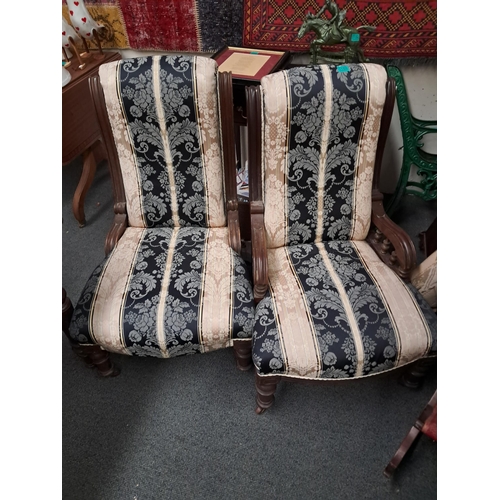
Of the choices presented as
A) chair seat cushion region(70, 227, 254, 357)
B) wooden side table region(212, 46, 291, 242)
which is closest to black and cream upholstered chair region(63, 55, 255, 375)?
chair seat cushion region(70, 227, 254, 357)

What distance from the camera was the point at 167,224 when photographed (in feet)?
4.77

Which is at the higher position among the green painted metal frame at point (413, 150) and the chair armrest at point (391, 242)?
the green painted metal frame at point (413, 150)

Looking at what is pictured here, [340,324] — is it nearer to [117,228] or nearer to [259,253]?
[259,253]

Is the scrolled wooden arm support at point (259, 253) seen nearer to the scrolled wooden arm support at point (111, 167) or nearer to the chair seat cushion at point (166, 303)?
the chair seat cushion at point (166, 303)

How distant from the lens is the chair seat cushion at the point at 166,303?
1.14 meters

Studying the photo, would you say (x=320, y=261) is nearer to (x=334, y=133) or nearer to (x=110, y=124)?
(x=334, y=133)

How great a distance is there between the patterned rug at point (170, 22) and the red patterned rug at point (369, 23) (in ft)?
0.35

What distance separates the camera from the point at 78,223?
7.07ft

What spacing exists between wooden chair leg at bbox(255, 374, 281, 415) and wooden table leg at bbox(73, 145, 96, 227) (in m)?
1.40

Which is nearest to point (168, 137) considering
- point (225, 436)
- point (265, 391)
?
point (265, 391)

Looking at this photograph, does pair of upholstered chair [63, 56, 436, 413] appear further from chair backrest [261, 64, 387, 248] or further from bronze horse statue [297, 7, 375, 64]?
bronze horse statue [297, 7, 375, 64]

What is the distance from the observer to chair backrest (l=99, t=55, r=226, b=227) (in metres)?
1.20

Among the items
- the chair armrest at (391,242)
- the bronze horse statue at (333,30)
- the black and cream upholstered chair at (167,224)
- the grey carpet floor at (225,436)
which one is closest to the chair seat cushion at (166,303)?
the black and cream upholstered chair at (167,224)

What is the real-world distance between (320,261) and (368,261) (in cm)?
16
